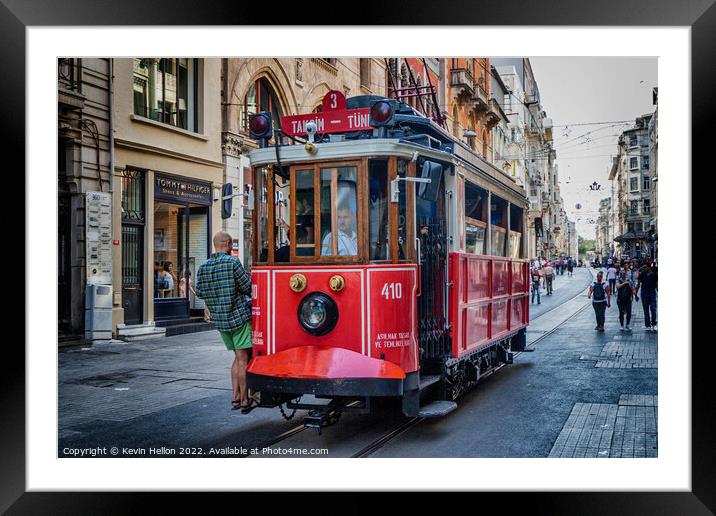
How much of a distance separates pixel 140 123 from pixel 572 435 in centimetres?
841

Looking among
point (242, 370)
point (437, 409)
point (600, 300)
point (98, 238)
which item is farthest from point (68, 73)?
point (600, 300)

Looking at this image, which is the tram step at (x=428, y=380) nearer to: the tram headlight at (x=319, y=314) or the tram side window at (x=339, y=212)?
the tram headlight at (x=319, y=314)

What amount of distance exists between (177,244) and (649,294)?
22.5 ft

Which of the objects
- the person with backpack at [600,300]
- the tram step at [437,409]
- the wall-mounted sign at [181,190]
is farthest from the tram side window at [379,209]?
the wall-mounted sign at [181,190]

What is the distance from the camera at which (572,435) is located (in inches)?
256

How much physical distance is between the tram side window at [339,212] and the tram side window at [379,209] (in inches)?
5.7

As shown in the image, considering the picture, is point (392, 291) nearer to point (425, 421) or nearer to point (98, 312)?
point (425, 421)

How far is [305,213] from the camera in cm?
618

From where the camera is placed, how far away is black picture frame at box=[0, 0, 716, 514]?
622 cm

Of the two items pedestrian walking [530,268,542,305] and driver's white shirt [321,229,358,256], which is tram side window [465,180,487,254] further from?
pedestrian walking [530,268,542,305]

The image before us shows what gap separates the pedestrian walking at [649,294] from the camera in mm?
7242

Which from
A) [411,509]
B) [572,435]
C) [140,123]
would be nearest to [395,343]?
[411,509]

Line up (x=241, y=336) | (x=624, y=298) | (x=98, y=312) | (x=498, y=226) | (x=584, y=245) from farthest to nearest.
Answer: (x=584, y=245) < (x=624, y=298) < (x=498, y=226) < (x=98, y=312) < (x=241, y=336)
